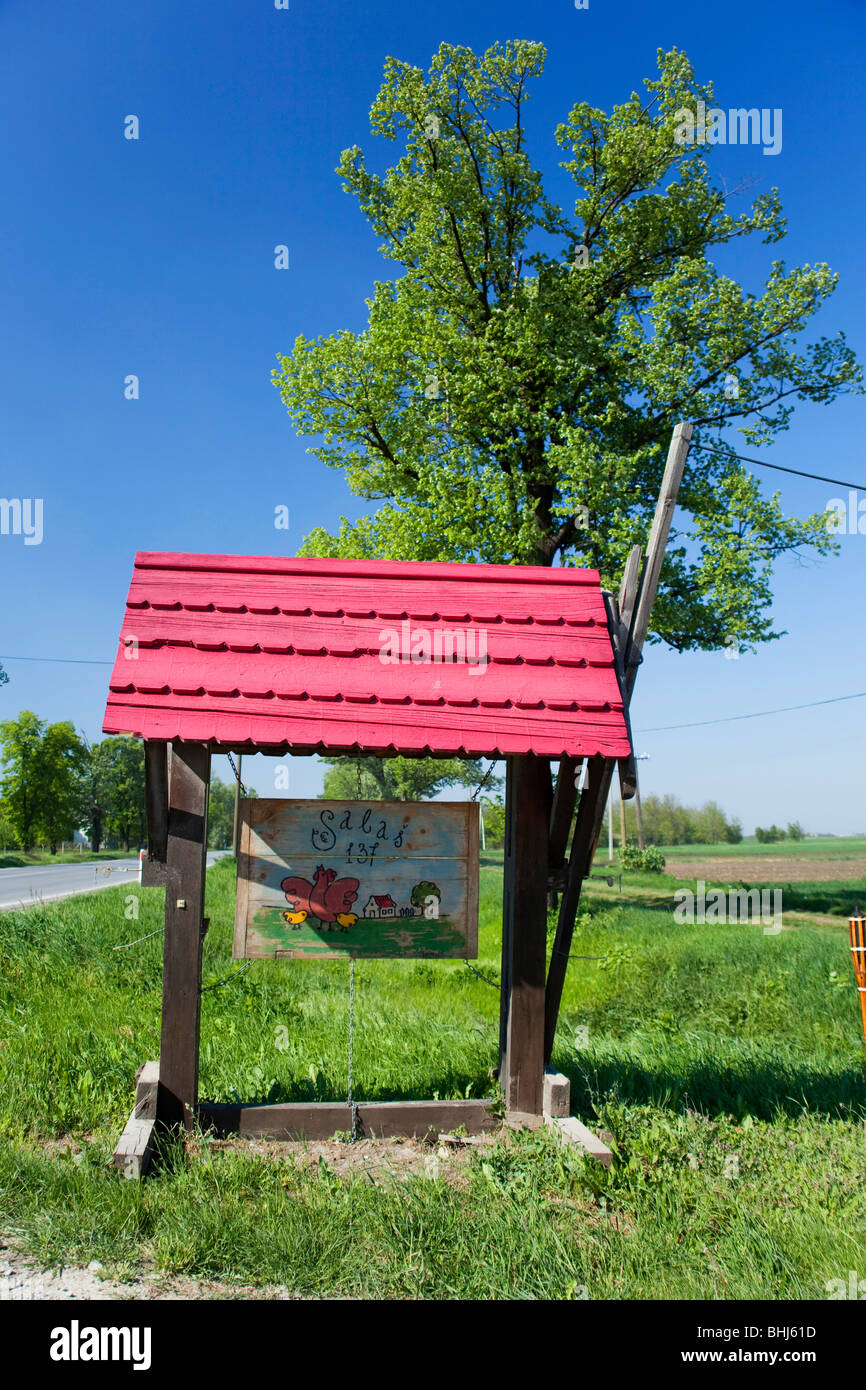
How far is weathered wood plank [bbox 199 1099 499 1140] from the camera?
179 inches

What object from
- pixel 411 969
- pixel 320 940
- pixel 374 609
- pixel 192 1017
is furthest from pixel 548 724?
pixel 411 969

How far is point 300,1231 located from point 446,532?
39.5 feet

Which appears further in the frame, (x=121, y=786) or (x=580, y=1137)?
(x=121, y=786)

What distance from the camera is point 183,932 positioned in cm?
446

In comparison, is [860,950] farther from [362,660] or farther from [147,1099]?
[147,1099]

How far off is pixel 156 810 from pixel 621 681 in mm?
2708

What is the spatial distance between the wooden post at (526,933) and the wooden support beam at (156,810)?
1.92m

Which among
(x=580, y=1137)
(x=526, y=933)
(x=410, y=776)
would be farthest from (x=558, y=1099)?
(x=410, y=776)

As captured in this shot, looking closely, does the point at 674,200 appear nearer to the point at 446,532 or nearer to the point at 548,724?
the point at 446,532

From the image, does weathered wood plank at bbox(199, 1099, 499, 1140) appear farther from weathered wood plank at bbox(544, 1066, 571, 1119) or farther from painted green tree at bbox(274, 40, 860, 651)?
painted green tree at bbox(274, 40, 860, 651)

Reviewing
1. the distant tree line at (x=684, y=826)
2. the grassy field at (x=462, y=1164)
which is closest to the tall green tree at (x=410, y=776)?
the grassy field at (x=462, y=1164)

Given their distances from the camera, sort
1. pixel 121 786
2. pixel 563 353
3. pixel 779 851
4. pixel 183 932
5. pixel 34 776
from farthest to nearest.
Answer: pixel 779 851, pixel 121 786, pixel 34 776, pixel 563 353, pixel 183 932

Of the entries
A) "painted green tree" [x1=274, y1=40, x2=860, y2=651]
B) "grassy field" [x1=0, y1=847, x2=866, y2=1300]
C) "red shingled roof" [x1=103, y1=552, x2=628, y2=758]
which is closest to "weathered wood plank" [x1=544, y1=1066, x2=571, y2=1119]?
"grassy field" [x1=0, y1=847, x2=866, y2=1300]

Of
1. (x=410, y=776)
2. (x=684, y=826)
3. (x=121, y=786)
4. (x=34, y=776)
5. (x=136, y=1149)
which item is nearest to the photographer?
(x=136, y=1149)
